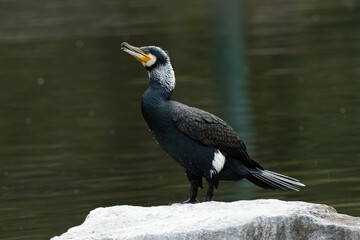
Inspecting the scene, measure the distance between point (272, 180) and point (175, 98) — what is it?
8137 mm

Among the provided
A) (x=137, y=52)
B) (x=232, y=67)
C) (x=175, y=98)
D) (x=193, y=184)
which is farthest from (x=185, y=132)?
(x=232, y=67)

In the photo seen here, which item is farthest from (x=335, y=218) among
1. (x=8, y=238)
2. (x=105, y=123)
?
(x=105, y=123)

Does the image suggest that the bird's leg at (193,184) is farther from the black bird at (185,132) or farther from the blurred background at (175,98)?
the blurred background at (175,98)

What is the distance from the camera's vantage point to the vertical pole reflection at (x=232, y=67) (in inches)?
517

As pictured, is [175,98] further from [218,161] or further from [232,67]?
[218,161]

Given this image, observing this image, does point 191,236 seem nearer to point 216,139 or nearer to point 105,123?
point 216,139

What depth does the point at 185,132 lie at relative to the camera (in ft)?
21.8

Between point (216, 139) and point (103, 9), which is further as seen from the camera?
point (103, 9)

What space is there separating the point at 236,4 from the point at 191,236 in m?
26.3

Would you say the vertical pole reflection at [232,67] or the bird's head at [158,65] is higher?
the bird's head at [158,65]

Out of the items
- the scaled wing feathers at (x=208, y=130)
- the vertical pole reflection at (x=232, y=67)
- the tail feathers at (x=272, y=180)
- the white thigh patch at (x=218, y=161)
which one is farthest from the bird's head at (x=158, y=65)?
the vertical pole reflection at (x=232, y=67)

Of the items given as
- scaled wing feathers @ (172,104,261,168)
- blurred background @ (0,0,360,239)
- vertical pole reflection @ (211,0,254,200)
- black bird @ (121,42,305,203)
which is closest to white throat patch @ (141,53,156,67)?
black bird @ (121,42,305,203)

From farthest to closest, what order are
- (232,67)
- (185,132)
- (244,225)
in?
1. (232,67)
2. (185,132)
3. (244,225)

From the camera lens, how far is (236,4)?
31.5m
